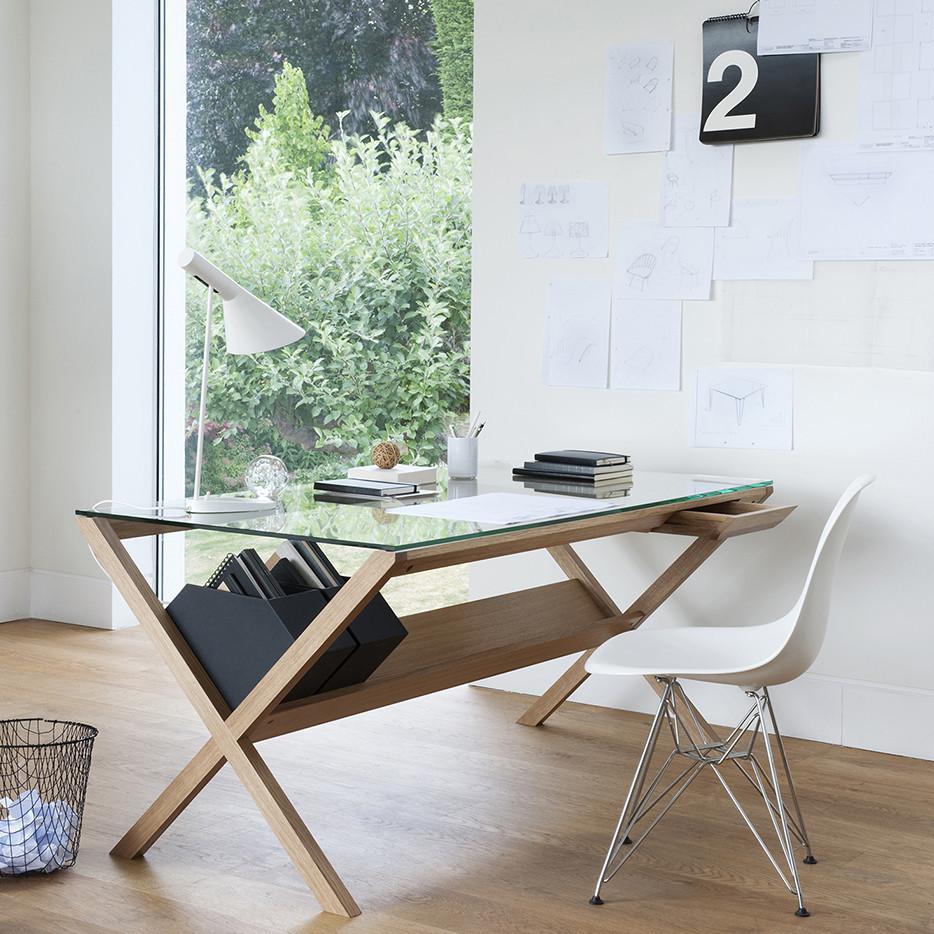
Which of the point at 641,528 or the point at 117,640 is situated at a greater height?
the point at 641,528

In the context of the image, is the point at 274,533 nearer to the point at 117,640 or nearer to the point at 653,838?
the point at 653,838

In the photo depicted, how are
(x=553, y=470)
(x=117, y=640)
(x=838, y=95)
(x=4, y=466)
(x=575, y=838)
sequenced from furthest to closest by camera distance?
1. (x=4, y=466)
2. (x=117, y=640)
3. (x=838, y=95)
4. (x=553, y=470)
5. (x=575, y=838)

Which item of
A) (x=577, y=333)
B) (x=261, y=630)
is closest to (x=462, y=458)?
(x=577, y=333)

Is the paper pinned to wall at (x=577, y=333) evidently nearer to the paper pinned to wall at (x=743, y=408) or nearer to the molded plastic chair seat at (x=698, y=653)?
the paper pinned to wall at (x=743, y=408)

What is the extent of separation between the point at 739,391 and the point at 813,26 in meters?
0.94

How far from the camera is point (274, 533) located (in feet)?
8.07

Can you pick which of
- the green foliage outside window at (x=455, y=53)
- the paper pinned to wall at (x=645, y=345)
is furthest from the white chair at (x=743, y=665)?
the green foliage outside window at (x=455, y=53)

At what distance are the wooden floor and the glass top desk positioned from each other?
15 centimetres

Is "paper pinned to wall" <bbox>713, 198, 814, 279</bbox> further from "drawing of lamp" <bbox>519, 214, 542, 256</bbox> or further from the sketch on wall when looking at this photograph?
"drawing of lamp" <bbox>519, 214, 542, 256</bbox>

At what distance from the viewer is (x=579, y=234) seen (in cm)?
386

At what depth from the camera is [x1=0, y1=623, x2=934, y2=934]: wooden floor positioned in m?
2.48

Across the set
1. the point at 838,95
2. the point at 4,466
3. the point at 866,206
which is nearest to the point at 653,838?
the point at 866,206

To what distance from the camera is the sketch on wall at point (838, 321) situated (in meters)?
3.40

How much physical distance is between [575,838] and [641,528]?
0.68m
